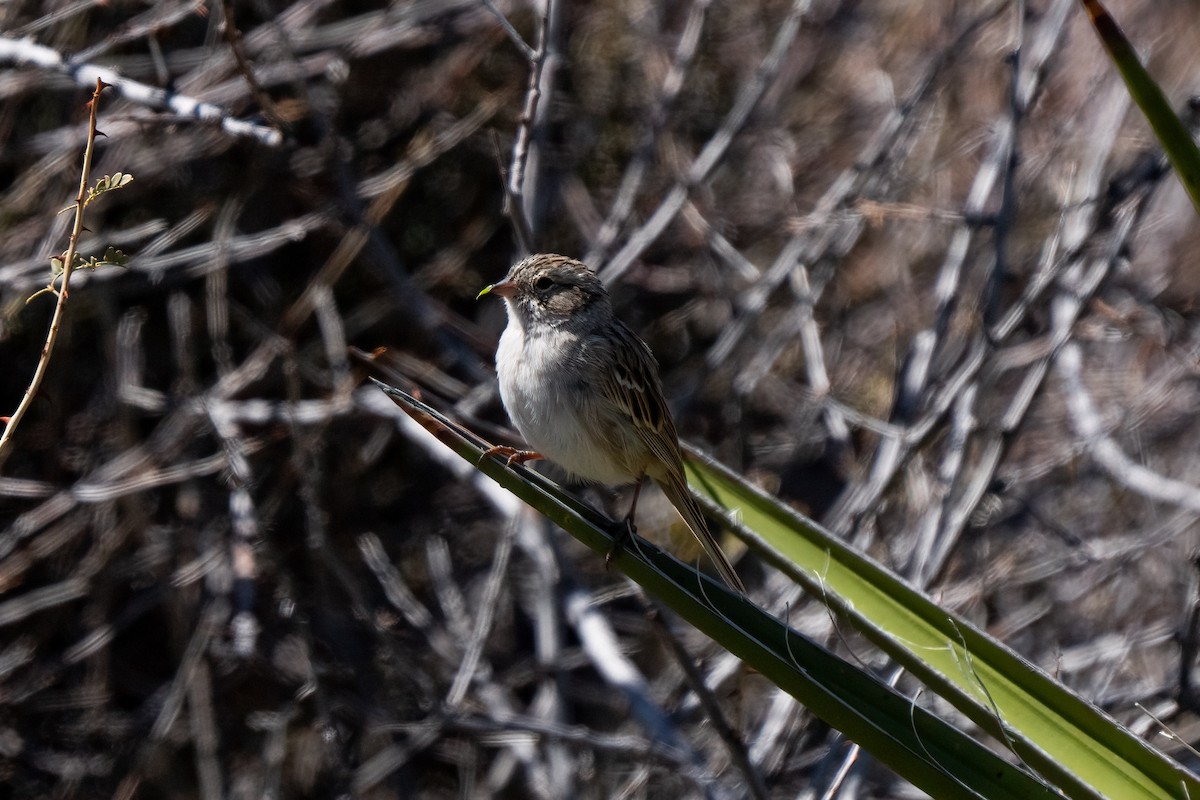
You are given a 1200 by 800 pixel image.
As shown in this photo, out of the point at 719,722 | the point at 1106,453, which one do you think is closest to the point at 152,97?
the point at 719,722

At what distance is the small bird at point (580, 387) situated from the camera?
3783 mm

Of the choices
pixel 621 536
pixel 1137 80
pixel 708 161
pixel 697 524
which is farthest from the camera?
pixel 708 161

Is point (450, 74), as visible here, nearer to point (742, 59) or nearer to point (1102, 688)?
point (742, 59)

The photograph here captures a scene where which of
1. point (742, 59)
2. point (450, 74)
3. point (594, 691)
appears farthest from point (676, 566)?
point (742, 59)

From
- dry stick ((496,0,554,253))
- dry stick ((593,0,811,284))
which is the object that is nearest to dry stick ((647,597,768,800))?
dry stick ((496,0,554,253))

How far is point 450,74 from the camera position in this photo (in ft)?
20.1

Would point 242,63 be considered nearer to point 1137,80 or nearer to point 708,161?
point 1137,80

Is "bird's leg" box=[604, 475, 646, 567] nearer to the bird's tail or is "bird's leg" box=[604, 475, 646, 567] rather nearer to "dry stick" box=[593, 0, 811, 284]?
the bird's tail

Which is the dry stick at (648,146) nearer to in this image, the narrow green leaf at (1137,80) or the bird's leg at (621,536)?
the bird's leg at (621,536)

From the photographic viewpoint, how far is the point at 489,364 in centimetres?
564

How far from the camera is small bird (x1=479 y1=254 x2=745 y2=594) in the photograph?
378cm

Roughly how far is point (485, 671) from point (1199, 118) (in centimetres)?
330

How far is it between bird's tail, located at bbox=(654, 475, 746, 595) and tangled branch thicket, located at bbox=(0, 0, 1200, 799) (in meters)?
0.76

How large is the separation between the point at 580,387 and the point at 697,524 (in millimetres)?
586
